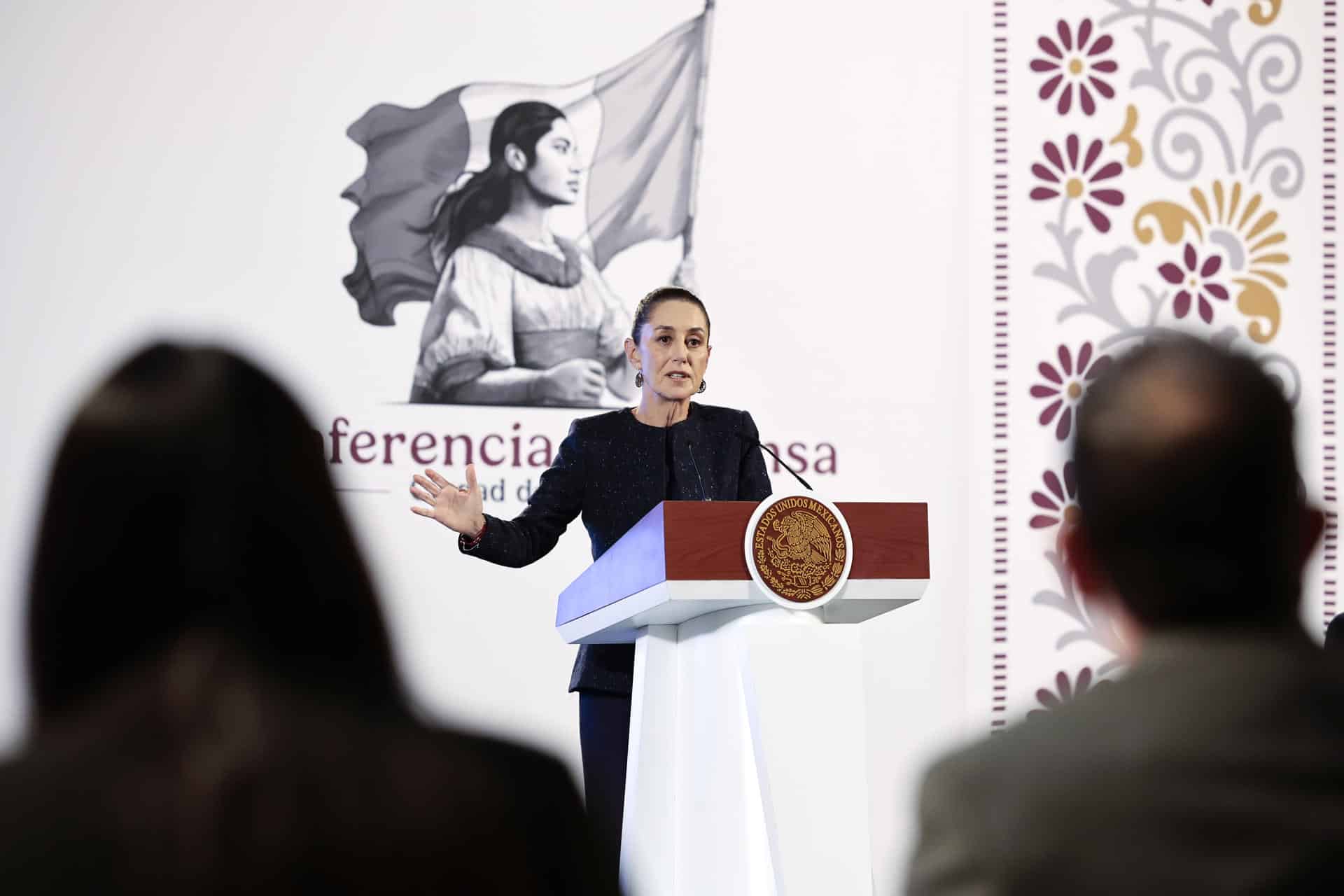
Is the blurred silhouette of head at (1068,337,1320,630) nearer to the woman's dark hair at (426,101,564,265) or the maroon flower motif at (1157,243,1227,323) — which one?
the woman's dark hair at (426,101,564,265)

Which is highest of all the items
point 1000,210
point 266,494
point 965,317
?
point 1000,210

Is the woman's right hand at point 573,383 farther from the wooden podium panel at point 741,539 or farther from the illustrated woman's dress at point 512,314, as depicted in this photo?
the wooden podium panel at point 741,539

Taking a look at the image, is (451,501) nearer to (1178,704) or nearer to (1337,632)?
(1337,632)

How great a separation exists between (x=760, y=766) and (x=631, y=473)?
1255mm

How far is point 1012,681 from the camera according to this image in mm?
5199

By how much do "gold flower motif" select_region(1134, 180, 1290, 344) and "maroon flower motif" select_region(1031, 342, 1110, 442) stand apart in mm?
610

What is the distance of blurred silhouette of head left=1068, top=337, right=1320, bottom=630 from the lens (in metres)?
1.06

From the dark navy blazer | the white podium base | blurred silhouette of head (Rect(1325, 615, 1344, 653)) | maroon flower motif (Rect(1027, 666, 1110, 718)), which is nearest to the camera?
the white podium base

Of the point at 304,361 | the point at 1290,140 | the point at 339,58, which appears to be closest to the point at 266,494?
the point at 304,361

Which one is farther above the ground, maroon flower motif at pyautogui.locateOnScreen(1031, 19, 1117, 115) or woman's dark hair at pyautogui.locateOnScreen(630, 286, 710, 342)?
maroon flower motif at pyautogui.locateOnScreen(1031, 19, 1117, 115)

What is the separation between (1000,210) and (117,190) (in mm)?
3241

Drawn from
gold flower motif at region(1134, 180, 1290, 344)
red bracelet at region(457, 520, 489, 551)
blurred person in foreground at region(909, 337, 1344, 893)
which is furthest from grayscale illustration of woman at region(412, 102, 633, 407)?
blurred person in foreground at region(909, 337, 1344, 893)

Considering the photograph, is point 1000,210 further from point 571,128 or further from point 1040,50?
point 571,128

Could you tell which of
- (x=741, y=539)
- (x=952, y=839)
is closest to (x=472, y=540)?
(x=741, y=539)
